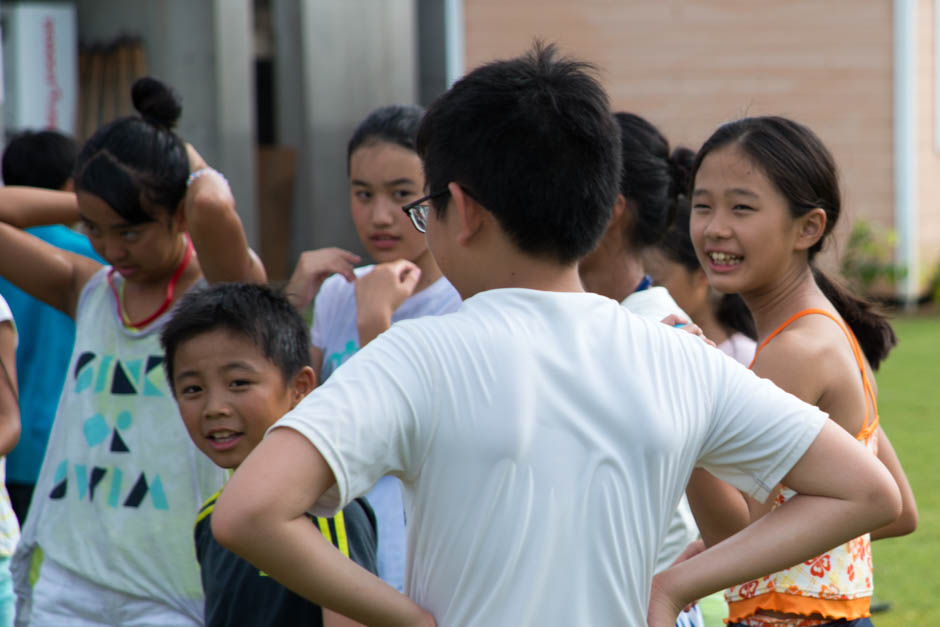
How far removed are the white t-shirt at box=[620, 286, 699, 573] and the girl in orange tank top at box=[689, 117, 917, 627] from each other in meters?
0.15

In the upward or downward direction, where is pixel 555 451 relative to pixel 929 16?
downward

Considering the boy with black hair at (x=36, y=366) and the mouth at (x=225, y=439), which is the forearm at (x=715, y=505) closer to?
the mouth at (x=225, y=439)

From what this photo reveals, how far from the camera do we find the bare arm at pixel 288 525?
131cm

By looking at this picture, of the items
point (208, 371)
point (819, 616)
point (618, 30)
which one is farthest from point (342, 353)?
point (618, 30)

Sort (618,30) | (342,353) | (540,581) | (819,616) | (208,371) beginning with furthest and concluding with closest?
1. (618,30)
2. (342,353)
3. (208,371)
4. (819,616)
5. (540,581)

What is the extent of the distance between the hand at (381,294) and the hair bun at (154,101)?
27.1 inches

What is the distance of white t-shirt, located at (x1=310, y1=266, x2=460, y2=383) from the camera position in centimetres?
278

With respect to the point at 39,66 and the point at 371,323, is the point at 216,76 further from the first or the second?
the point at 371,323

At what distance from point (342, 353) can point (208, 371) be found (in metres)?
0.57

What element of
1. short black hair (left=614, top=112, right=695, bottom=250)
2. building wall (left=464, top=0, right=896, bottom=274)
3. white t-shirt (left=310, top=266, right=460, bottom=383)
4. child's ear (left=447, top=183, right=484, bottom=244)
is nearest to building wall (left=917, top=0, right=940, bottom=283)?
building wall (left=464, top=0, right=896, bottom=274)

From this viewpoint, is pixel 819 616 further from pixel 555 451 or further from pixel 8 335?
pixel 8 335

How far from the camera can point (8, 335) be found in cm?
276

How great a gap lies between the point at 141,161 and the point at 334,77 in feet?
32.2

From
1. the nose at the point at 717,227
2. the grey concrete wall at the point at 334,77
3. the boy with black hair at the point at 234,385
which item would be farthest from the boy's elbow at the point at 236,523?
the grey concrete wall at the point at 334,77
